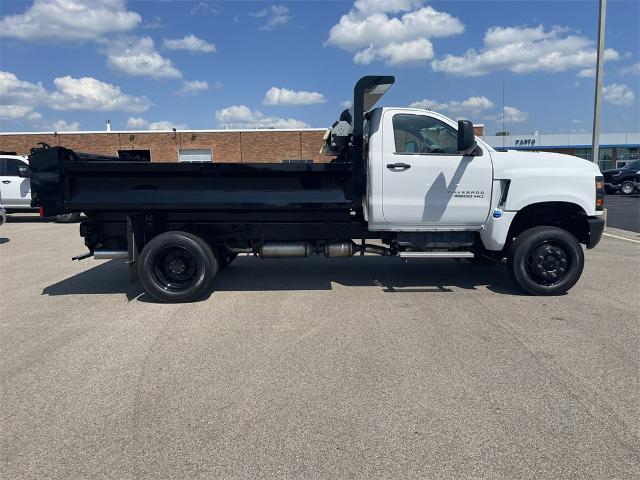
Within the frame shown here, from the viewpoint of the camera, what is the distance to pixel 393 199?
630 cm

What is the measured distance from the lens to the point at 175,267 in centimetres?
632

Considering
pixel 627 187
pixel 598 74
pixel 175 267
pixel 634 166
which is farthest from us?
pixel 634 166

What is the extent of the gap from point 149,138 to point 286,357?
30.8 meters

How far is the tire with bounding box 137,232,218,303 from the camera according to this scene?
6184 mm

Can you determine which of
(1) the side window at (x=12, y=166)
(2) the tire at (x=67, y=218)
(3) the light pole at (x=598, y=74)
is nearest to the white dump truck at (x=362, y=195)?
(2) the tire at (x=67, y=218)

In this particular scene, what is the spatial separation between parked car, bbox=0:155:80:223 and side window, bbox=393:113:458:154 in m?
14.1

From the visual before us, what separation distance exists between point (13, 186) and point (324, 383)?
16043 millimetres

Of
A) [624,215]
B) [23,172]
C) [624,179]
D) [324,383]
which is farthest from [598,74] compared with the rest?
[624,179]

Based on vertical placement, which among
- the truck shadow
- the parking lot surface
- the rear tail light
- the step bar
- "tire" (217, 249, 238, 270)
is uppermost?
the rear tail light

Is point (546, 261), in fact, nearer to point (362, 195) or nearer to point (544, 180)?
point (544, 180)

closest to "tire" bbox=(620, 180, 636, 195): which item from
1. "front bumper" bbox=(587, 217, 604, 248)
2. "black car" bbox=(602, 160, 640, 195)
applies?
"black car" bbox=(602, 160, 640, 195)

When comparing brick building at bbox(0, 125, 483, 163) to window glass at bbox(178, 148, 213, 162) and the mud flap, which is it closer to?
window glass at bbox(178, 148, 213, 162)

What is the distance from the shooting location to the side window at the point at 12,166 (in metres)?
16.2

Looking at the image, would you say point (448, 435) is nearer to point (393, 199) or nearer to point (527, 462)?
point (527, 462)
